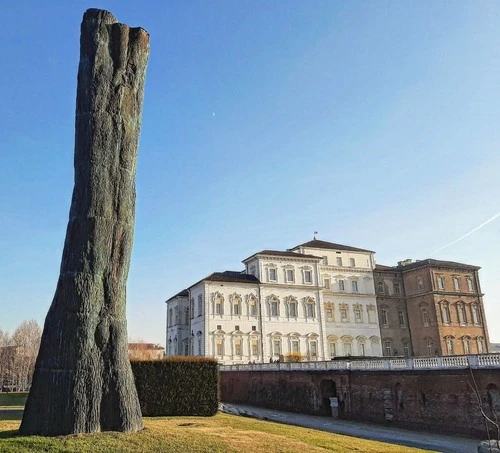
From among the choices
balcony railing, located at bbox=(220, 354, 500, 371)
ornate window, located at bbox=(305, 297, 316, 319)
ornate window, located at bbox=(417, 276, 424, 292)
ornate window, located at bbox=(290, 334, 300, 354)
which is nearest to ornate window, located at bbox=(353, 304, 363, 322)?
ornate window, located at bbox=(305, 297, 316, 319)

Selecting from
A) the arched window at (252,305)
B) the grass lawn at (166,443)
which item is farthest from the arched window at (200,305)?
the grass lawn at (166,443)

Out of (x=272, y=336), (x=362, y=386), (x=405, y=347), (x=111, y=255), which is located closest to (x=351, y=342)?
(x=405, y=347)

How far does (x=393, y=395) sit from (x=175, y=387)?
425 inches

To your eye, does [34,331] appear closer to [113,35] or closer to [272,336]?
[272,336]

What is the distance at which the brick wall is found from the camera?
18875 mm

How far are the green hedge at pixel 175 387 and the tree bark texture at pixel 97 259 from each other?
31.5 feet

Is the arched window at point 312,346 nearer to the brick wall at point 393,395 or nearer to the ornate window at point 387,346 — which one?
the ornate window at point 387,346

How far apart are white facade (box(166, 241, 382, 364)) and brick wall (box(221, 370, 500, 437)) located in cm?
1228

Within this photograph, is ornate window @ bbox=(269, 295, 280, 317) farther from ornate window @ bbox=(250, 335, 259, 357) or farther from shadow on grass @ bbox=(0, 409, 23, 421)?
shadow on grass @ bbox=(0, 409, 23, 421)

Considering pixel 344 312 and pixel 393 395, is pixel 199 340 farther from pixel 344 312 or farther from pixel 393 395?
pixel 393 395

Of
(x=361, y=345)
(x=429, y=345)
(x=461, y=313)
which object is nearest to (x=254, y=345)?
(x=361, y=345)

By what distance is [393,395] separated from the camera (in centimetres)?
2245

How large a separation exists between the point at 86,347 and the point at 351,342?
1789 inches

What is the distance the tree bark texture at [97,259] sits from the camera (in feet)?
30.5
